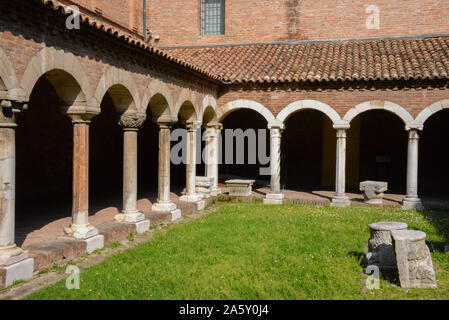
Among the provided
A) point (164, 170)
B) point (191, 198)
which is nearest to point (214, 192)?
point (191, 198)

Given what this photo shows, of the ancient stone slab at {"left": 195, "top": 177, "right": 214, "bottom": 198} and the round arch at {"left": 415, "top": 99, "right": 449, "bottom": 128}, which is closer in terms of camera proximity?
the round arch at {"left": 415, "top": 99, "right": 449, "bottom": 128}

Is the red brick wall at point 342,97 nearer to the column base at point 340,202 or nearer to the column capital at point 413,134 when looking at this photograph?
the column capital at point 413,134

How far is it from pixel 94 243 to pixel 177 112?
483 centimetres

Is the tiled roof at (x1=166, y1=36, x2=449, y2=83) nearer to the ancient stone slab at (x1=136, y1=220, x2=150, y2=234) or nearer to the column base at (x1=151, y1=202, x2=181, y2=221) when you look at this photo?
the column base at (x1=151, y1=202, x2=181, y2=221)

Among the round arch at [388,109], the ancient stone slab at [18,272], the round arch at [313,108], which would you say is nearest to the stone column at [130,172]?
the ancient stone slab at [18,272]

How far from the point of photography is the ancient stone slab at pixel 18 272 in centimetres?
601

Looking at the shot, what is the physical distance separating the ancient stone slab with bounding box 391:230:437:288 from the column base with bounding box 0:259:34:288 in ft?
17.2

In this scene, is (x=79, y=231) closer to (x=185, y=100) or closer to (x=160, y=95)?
(x=160, y=95)

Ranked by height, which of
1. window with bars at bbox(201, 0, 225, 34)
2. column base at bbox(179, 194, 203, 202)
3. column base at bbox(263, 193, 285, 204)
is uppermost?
window with bars at bbox(201, 0, 225, 34)

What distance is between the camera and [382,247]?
23.4ft

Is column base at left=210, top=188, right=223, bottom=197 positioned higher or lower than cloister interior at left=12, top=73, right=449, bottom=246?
lower

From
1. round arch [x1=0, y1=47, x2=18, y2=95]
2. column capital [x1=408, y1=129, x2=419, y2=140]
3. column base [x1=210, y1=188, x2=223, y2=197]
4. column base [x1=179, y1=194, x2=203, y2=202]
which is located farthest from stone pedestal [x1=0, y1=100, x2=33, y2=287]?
column capital [x1=408, y1=129, x2=419, y2=140]

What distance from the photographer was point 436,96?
1362 centimetres

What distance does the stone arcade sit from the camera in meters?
6.71
